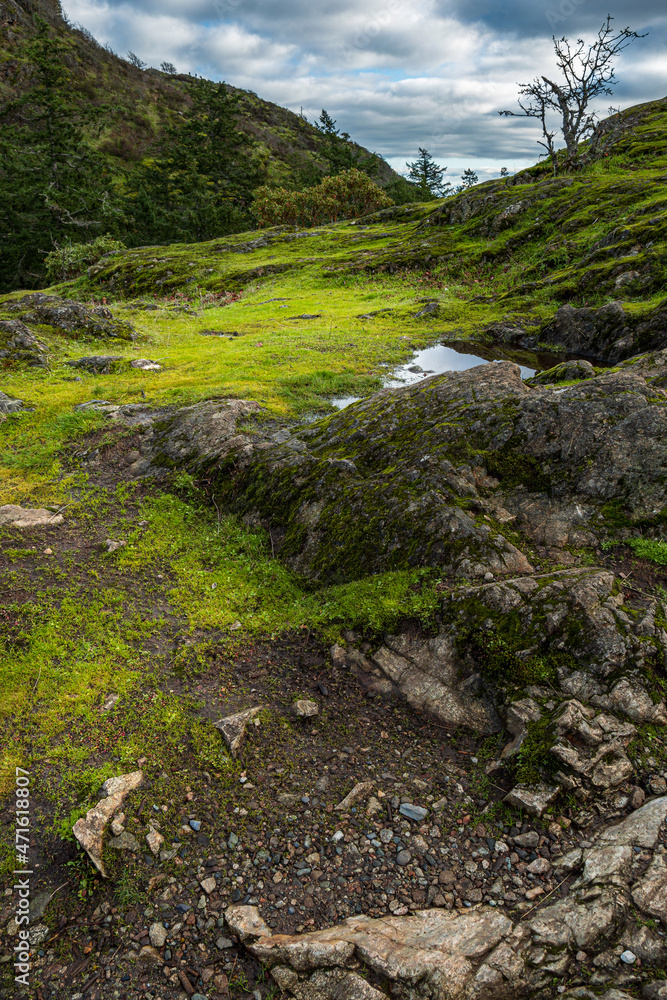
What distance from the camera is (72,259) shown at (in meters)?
59.9

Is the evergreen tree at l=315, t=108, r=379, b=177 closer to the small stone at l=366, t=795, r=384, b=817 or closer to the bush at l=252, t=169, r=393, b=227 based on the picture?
the bush at l=252, t=169, r=393, b=227

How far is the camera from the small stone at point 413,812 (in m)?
5.95

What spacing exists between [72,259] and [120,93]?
90.2 metres

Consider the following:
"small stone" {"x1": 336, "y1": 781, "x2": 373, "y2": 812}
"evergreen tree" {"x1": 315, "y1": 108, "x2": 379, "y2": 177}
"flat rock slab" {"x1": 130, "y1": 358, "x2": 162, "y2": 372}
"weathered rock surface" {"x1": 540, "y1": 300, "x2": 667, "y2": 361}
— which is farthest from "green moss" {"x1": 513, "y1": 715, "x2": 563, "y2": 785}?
"evergreen tree" {"x1": 315, "y1": 108, "x2": 379, "y2": 177}

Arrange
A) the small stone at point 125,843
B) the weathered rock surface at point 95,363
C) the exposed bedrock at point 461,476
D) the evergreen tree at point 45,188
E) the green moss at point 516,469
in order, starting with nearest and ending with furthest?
the small stone at point 125,843 < the exposed bedrock at point 461,476 < the green moss at point 516,469 < the weathered rock surface at point 95,363 < the evergreen tree at point 45,188

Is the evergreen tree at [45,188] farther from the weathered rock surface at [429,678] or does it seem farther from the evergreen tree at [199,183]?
the weathered rock surface at [429,678]

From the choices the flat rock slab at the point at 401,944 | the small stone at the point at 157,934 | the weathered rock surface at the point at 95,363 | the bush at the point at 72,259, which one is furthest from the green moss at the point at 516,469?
the bush at the point at 72,259

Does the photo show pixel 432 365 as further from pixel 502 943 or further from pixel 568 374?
pixel 502 943

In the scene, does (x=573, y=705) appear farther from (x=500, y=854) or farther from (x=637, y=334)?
(x=637, y=334)

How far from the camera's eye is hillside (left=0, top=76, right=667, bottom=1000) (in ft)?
15.6

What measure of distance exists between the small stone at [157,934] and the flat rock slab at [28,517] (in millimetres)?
8752

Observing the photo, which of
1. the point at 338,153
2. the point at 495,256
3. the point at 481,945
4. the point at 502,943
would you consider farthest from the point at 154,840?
the point at 338,153

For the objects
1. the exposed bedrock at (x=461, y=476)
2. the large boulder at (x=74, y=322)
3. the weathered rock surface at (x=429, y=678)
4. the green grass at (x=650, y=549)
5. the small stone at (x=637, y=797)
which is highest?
the large boulder at (x=74, y=322)

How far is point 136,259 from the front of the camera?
57.1 metres
